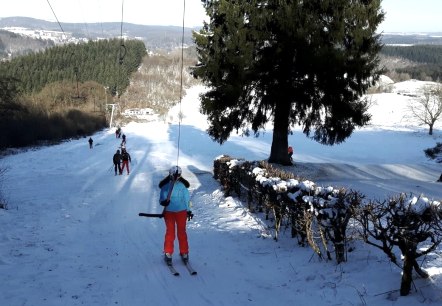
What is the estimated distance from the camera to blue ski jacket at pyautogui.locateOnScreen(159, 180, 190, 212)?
7.39m

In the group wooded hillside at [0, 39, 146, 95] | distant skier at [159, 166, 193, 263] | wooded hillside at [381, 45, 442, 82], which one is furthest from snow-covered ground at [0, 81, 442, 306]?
wooded hillside at [381, 45, 442, 82]

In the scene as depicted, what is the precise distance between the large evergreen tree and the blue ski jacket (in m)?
10.8

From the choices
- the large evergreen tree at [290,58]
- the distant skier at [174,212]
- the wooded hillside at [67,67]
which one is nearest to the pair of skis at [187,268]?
the distant skier at [174,212]

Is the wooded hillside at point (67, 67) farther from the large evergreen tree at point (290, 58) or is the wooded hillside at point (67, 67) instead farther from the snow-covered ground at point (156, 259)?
the snow-covered ground at point (156, 259)

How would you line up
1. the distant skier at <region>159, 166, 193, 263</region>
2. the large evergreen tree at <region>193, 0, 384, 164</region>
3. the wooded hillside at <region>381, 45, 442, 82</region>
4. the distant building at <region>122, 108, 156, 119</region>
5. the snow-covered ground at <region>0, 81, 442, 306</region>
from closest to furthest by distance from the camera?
the snow-covered ground at <region>0, 81, 442, 306</region>, the distant skier at <region>159, 166, 193, 263</region>, the large evergreen tree at <region>193, 0, 384, 164</region>, the distant building at <region>122, 108, 156, 119</region>, the wooded hillside at <region>381, 45, 442, 82</region>

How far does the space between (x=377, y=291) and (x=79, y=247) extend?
597 centimetres

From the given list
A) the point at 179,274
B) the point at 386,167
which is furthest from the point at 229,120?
the point at 179,274

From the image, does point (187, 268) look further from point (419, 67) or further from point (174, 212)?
point (419, 67)

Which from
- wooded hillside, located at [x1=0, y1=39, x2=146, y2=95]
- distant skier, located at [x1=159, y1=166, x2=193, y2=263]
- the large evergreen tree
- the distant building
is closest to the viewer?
distant skier, located at [x1=159, y1=166, x2=193, y2=263]

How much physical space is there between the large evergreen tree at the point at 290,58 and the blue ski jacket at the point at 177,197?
10790 mm

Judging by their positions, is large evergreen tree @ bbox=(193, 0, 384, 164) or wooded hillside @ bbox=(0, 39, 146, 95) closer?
large evergreen tree @ bbox=(193, 0, 384, 164)

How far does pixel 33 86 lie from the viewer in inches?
3784

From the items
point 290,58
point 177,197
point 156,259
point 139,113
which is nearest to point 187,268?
point 156,259

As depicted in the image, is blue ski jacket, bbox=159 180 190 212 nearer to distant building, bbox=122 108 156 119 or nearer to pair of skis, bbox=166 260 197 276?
pair of skis, bbox=166 260 197 276
